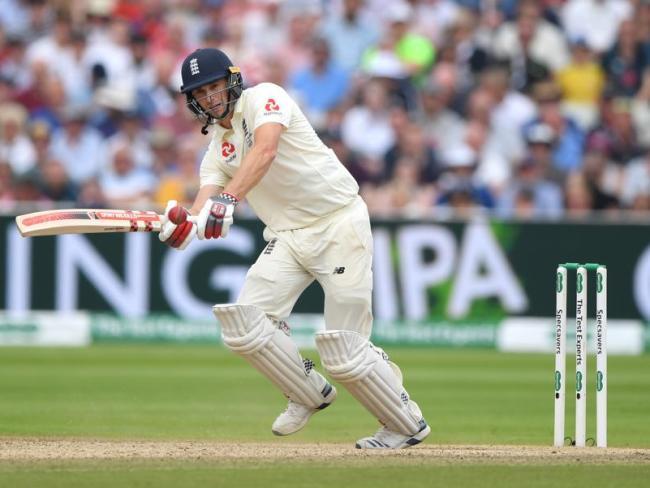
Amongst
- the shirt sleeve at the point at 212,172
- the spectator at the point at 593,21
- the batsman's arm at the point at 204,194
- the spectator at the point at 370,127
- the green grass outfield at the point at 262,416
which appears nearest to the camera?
the green grass outfield at the point at 262,416

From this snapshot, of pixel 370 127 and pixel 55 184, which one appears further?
pixel 370 127

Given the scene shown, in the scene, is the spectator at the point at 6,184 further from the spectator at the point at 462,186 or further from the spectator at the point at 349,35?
the spectator at the point at 462,186

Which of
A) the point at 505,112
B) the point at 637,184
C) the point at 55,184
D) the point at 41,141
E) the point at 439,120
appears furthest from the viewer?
the point at 505,112

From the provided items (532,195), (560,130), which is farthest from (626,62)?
(532,195)

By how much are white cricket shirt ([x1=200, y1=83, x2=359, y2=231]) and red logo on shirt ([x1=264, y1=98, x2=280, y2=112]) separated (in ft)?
0.07

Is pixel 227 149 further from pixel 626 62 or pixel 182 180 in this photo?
pixel 626 62

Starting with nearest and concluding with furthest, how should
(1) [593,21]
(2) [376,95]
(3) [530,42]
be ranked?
(2) [376,95] → (3) [530,42] → (1) [593,21]

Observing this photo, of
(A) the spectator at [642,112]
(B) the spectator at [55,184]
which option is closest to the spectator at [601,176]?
(A) the spectator at [642,112]

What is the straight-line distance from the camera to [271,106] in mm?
5617

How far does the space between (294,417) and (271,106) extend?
1.32 metres

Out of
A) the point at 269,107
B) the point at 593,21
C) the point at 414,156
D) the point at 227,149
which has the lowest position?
the point at 414,156

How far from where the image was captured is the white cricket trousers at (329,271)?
576 centimetres

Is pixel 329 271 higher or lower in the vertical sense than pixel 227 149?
lower

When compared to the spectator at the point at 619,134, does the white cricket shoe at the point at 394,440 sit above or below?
below
